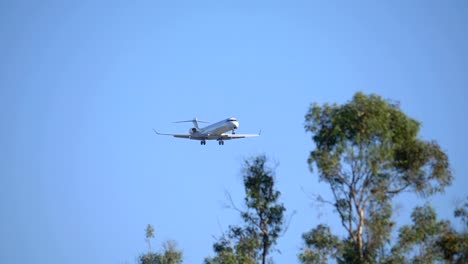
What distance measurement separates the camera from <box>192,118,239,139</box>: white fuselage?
10025cm

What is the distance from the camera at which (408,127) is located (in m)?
46.7

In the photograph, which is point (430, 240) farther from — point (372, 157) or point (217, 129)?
point (217, 129)

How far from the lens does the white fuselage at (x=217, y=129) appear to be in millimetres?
100250

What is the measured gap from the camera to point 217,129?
102062 mm

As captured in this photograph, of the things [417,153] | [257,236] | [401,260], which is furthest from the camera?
[257,236]

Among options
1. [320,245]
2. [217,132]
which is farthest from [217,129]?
[320,245]

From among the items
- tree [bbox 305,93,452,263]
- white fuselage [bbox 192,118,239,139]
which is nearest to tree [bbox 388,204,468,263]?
tree [bbox 305,93,452,263]

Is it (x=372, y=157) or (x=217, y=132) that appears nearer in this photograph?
(x=372, y=157)

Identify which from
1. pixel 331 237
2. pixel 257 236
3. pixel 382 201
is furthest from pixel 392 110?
pixel 257 236

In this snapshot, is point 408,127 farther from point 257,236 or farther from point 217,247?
point 217,247

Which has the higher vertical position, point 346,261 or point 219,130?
point 219,130

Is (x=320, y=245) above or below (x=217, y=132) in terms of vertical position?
below

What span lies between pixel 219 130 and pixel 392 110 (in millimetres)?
56150

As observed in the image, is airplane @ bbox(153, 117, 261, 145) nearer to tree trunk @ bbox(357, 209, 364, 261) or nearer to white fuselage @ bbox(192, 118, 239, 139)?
white fuselage @ bbox(192, 118, 239, 139)
